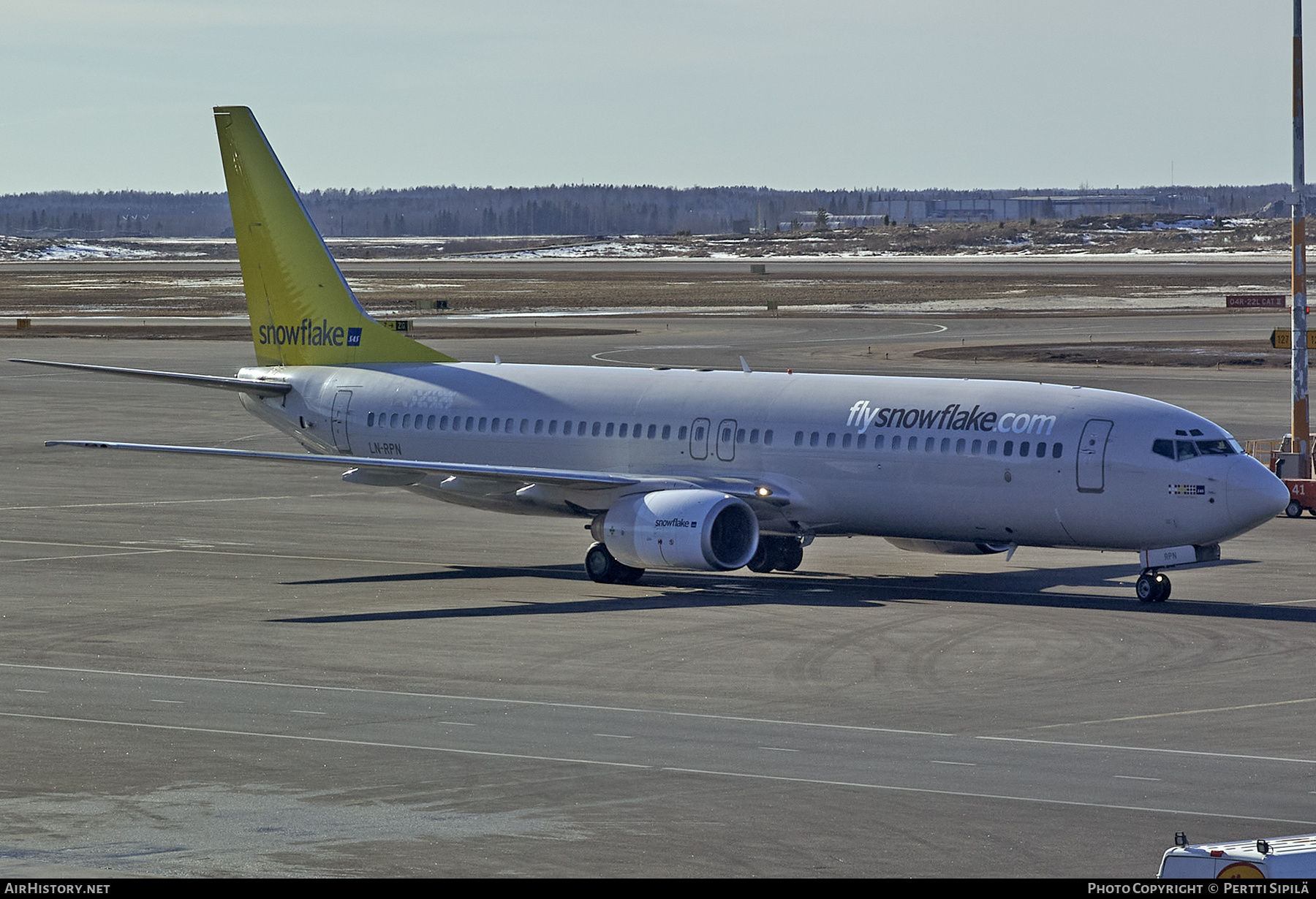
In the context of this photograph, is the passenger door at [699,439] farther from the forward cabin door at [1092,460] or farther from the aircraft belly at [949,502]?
the forward cabin door at [1092,460]

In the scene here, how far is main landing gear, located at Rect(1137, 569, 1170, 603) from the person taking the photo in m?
37.9

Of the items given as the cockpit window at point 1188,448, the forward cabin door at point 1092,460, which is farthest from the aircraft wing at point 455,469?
the cockpit window at point 1188,448

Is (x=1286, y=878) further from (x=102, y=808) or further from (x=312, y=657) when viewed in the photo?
(x=312, y=657)

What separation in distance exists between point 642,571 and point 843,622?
6.42m

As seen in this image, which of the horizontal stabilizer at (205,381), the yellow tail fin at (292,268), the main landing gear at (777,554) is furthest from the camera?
the yellow tail fin at (292,268)

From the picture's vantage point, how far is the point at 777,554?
1679 inches

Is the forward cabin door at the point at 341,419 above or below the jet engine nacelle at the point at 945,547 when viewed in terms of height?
above

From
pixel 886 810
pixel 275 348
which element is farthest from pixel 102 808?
pixel 275 348

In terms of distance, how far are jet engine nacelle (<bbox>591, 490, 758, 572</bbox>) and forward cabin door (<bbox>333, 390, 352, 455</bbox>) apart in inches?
362

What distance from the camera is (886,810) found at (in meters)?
22.1

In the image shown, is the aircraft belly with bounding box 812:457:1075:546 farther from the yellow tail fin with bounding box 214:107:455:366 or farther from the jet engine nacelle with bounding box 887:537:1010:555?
the yellow tail fin with bounding box 214:107:455:366

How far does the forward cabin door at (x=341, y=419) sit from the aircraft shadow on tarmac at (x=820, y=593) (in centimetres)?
508

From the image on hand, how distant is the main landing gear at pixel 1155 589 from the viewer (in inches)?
1491

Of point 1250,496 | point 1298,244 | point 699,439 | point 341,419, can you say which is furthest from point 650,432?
point 1298,244
